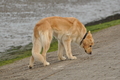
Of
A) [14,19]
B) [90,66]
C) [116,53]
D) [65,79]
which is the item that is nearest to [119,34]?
[116,53]

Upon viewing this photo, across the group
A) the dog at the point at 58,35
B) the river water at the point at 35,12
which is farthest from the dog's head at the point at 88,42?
the river water at the point at 35,12

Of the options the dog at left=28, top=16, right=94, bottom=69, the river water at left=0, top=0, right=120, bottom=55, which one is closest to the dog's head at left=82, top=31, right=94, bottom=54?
the dog at left=28, top=16, right=94, bottom=69

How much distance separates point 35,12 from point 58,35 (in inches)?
817

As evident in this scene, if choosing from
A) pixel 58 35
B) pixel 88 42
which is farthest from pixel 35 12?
pixel 58 35

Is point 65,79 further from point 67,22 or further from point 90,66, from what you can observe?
point 67,22

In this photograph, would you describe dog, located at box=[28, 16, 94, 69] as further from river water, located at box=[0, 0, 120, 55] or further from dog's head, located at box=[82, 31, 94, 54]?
river water, located at box=[0, 0, 120, 55]

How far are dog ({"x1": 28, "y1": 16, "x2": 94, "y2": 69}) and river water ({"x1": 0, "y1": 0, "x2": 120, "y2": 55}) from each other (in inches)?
343

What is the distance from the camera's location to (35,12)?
3272cm

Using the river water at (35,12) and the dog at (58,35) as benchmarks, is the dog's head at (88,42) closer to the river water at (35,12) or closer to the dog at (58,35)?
the dog at (58,35)

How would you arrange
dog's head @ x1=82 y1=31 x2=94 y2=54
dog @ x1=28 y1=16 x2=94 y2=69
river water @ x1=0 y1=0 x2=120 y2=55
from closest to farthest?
dog @ x1=28 y1=16 x2=94 y2=69 → dog's head @ x1=82 y1=31 x2=94 y2=54 → river water @ x1=0 y1=0 x2=120 y2=55

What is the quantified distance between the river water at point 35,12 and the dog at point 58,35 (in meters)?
8.71

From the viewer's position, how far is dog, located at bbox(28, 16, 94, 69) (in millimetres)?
11469

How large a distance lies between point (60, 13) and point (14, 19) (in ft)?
16.9

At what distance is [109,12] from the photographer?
1350 inches
